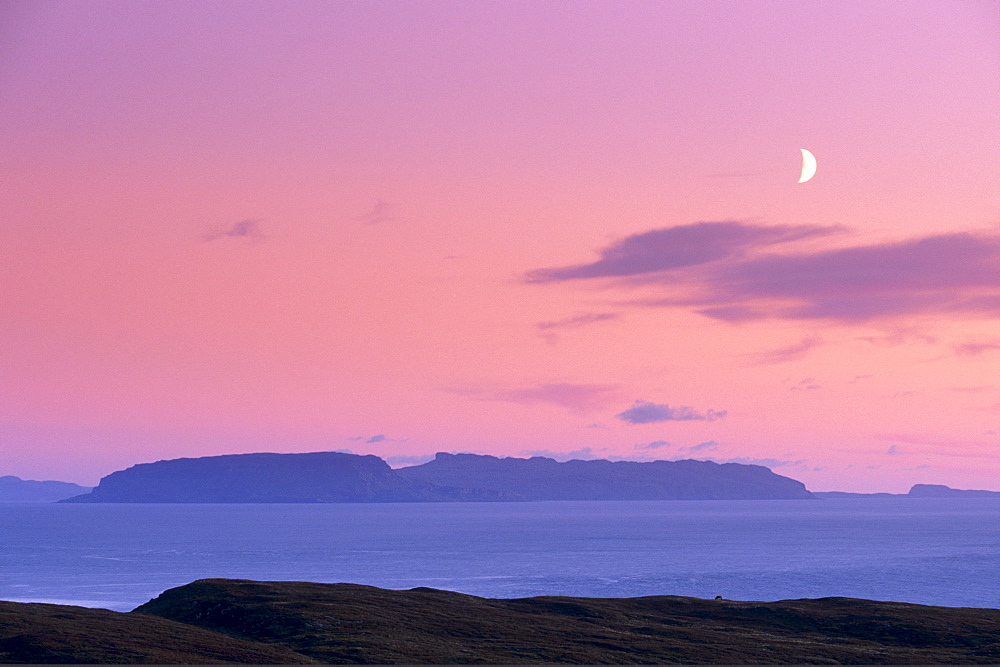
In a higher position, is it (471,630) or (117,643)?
(117,643)

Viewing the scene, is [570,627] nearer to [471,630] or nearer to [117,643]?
[471,630]

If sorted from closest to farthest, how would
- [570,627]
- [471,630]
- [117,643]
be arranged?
[117,643]
[471,630]
[570,627]

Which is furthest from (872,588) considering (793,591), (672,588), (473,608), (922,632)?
(473,608)

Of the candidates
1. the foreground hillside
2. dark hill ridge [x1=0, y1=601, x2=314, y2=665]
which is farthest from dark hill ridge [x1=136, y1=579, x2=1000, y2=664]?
dark hill ridge [x1=0, y1=601, x2=314, y2=665]

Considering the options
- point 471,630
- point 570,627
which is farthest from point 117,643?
point 570,627

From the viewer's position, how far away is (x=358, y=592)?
303ft

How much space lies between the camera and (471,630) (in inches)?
2980

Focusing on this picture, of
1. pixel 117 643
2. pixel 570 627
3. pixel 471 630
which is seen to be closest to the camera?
pixel 117 643

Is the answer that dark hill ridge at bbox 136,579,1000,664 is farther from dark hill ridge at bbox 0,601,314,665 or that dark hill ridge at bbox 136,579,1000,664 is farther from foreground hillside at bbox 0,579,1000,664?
dark hill ridge at bbox 0,601,314,665

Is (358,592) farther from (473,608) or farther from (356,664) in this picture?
(356,664)

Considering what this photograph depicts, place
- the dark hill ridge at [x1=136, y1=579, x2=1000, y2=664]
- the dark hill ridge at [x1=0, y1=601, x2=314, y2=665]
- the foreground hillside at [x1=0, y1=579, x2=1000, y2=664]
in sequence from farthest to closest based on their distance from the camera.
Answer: the dark hill ridge at [x1=136, y1=579, x2=1000, y2=664] → the foreground hillside at [x1=0, y1=579, x2=1000, y2=664] → the dark hill ridge at [x1=0, y1=601, x2=314, y2=665]

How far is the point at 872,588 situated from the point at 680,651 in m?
135

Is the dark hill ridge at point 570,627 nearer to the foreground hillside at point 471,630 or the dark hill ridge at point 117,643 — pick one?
the foreground hillside at point 471,630

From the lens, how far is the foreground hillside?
2406 inches
